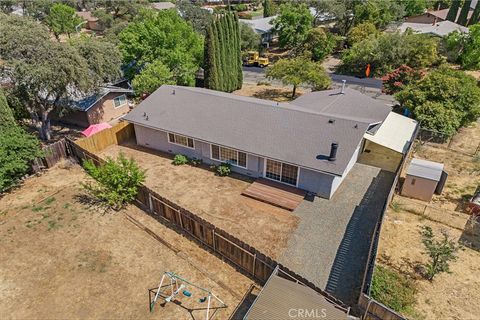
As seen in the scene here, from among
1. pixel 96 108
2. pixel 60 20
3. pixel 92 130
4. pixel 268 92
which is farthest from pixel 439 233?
pixel 60 20

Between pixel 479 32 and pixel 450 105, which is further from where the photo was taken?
pixel 479 32

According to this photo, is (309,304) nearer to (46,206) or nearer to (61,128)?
(46,206)

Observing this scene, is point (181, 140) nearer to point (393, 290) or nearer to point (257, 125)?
point (257, 125)

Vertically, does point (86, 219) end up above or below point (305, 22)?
below

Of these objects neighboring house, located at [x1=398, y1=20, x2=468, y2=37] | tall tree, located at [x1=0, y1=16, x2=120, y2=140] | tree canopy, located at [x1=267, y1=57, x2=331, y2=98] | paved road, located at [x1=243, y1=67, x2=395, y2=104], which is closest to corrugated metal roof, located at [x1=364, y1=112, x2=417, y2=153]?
tree canopy, located at [x1=267, y1=57, x2=331, y2=98]

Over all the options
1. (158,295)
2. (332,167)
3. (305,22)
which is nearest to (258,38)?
(305,22)

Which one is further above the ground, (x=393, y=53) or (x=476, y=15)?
(x=476, y=15)

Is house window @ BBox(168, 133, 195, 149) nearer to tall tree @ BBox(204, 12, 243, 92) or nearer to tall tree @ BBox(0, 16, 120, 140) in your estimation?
tall tree @ BBox(0, 16, 120, 140)

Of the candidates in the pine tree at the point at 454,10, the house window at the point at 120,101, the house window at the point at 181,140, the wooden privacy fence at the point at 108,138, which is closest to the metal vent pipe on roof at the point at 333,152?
the house window at the point at 181,140

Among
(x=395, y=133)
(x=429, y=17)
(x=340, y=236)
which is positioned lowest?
(x=340, y=236)
